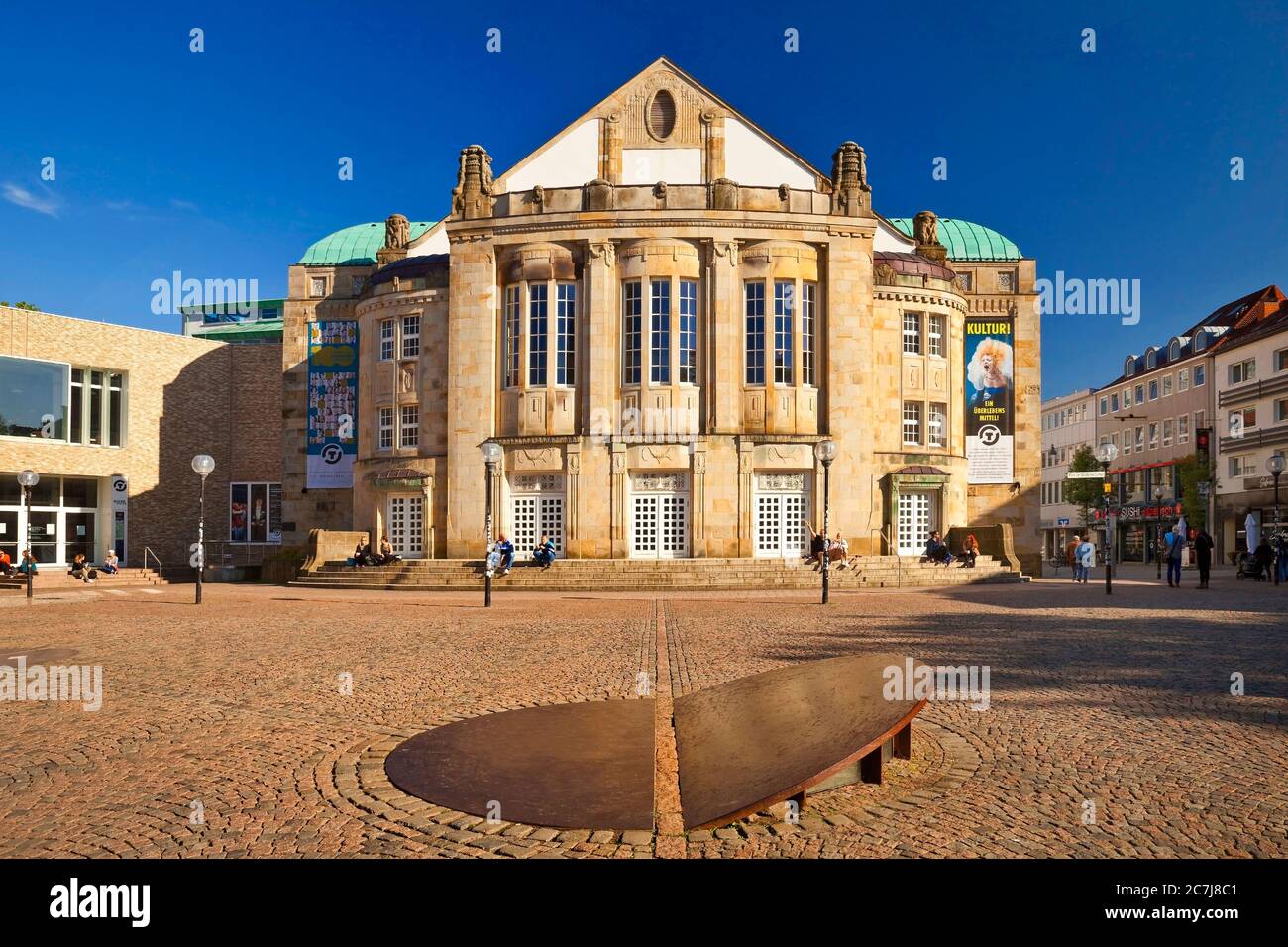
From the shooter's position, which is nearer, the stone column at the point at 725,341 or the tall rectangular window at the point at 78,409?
the stone column at the point at 725,341

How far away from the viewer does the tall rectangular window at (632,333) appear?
37188 mm

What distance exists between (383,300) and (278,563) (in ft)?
40.4

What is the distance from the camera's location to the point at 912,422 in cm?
4097

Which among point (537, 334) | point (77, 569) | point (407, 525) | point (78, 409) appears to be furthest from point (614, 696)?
point (78, 409)

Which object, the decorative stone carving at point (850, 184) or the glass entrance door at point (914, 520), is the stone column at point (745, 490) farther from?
the decorative stone carving at point (850, 184)

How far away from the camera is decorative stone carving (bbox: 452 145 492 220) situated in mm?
38375

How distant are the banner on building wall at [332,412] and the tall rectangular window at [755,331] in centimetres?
1926

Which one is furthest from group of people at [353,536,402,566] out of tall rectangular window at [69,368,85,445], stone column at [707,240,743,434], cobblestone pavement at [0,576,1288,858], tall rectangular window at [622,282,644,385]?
tall rectangular window at [69,368,85,445]

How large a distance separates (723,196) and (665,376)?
7490 millimetres

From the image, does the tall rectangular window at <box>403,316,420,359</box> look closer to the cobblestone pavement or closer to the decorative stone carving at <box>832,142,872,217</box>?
the decorative stone carving at <box>832,142,872,217</box>

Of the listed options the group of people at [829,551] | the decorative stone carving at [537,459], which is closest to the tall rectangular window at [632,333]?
the decorative stone carving at [537,459]

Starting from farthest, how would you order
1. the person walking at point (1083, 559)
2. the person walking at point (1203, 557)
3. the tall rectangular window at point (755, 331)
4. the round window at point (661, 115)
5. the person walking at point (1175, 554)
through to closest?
the round window at point (661, 115) → the tall rectangular window at point (755, 331) → the person walking at point (1083, 559) → the person walking at point (1175, 554) → the person walking at point (1203, 557)
